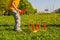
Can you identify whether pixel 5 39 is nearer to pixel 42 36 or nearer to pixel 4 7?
pixel 42 36

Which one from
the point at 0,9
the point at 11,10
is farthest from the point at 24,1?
the point at 11,10

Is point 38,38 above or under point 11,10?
under

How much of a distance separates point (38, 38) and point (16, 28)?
7.37 ft

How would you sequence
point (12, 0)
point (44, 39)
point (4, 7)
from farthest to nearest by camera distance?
point (4, 7), point (12, 0), point (44, 39)

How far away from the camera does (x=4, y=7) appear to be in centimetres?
5500

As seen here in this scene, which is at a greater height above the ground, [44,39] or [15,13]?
[15,13]

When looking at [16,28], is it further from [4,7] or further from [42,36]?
[4,7]

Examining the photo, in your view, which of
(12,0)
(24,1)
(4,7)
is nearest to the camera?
(12,0)

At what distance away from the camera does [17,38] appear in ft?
26.3

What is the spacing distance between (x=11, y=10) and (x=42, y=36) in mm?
2286

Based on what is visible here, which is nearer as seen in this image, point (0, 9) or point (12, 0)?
point (12, 0)

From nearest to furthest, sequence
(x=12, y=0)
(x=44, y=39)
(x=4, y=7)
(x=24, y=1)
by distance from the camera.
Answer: (x=44, y=39)
(x=12, y=0)
(x=4, y=7)
(x=24, y=1)

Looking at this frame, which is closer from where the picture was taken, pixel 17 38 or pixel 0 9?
pixel 17 38

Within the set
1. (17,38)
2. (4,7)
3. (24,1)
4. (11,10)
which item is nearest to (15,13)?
(11,10)
